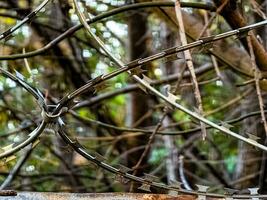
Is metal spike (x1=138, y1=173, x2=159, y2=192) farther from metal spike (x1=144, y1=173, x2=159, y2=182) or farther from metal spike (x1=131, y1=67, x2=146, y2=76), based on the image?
metal spike (x1=131, y1=67, x2=146, y2=76)

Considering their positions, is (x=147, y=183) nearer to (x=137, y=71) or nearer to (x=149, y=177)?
(x=149, y=177)

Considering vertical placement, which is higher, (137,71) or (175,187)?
(137,71)

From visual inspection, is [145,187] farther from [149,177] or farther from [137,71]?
[137,71]

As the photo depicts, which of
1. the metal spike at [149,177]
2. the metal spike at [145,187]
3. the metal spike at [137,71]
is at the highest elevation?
the metal spike at [137,71]

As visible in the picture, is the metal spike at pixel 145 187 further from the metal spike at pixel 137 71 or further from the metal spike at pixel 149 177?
the metal spike at pixel 137 71

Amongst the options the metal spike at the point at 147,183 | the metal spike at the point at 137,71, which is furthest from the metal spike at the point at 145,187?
the metal spike at the point at 137,71

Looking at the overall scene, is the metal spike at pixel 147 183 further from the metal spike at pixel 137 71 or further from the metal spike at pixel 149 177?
the metal spike at pixel 137 71

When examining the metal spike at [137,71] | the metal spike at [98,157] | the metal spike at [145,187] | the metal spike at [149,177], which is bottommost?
the metal spike at [145,187]

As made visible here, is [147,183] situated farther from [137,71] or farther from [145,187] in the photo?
[137,71]

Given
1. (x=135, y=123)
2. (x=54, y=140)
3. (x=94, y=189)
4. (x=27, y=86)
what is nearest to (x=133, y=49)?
(x=135, y=123)

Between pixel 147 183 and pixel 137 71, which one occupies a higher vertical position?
pixel 137 71

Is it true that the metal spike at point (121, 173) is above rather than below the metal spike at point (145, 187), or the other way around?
above

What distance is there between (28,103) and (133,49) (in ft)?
1.84

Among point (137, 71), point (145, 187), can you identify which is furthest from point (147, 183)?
point (137, 71)
